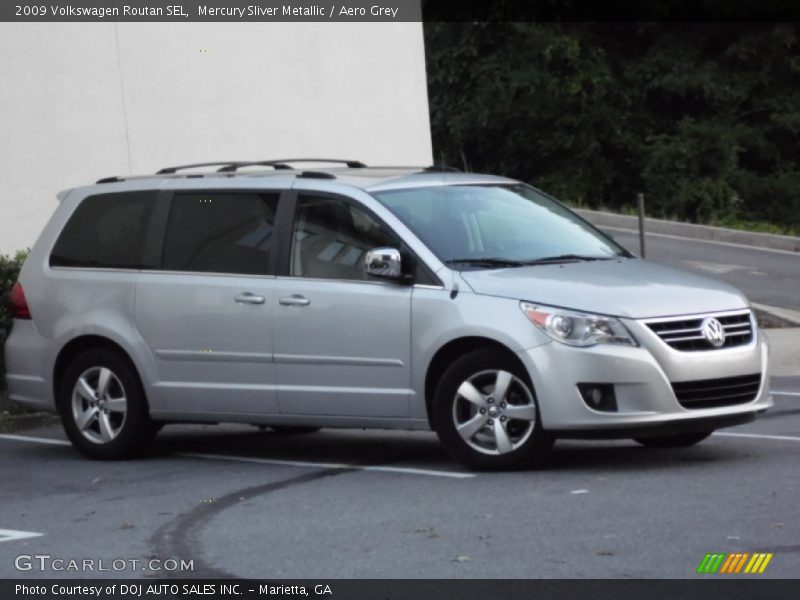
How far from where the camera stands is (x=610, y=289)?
9414 millimetres

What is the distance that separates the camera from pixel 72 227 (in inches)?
453

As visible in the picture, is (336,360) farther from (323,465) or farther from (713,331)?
(713,331)

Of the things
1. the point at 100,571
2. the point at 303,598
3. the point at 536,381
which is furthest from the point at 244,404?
the point at 303,598

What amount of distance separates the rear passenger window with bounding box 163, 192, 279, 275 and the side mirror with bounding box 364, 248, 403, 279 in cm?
90

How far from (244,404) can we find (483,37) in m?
34.7

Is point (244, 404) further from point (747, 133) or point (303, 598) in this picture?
point (747, 133)

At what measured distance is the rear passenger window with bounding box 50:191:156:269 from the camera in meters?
11.2

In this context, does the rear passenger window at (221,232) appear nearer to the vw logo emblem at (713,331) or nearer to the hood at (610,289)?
the hood at (610,289)

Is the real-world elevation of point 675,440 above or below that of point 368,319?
below

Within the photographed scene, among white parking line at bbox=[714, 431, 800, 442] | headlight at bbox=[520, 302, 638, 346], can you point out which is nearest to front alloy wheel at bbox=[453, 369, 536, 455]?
headlight at bbox=[520, 302, 638, 346]

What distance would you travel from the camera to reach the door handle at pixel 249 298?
10336mm

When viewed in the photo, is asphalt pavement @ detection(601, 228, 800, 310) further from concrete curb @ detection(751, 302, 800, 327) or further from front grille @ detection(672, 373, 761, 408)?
front grille @ detection(672, 373, 761, 408)

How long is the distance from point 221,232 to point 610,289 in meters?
2.67

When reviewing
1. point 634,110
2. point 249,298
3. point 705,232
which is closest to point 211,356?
point 249,298
